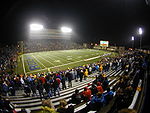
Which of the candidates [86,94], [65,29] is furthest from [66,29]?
[86,94]

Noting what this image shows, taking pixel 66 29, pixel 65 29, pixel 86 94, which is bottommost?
pixel 86 94

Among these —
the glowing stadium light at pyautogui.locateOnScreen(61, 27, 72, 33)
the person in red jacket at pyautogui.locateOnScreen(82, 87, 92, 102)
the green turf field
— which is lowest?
the green turf field

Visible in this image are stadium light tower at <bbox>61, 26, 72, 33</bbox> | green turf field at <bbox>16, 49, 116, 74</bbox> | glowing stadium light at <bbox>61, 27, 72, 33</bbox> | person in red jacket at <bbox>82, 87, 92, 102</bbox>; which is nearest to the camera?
person in red jacket at <bbox>82, 87, 92, 102</bbox>

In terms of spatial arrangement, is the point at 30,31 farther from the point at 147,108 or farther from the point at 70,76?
the point at 147,108

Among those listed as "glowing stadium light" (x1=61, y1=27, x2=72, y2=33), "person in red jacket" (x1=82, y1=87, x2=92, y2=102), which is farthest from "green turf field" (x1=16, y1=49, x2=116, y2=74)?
"glowing stadium light" (x1=61, y1=27, x2=72, y2=33)

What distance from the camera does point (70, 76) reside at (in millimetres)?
10680

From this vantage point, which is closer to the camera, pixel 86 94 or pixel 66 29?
pixel 86 94

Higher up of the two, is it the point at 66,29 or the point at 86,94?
the point at 66,29

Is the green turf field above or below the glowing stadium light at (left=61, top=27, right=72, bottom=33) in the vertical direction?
below

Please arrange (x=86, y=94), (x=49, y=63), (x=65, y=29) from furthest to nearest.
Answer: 1. (x=65, y=29)
2. (x=49, y=63)
3. (x=86, y=94)

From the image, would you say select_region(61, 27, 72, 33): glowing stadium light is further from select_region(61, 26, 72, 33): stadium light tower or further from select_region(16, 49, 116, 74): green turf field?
select_region(16, 49, 116, 74): green turf field

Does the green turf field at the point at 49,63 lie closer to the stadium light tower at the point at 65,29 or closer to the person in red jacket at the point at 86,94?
the person in red jacket at the point at 86,94

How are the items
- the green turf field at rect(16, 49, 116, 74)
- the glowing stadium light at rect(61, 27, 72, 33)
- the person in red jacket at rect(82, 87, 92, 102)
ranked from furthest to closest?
the glowing stadium light at rect(61, 27, 72, 33) → the green turf field at rect(16, 49, 116, 74) → the person in red jacket at rect(82, 87, 92, 102)

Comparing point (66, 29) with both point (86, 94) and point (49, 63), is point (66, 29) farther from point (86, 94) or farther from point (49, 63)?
point (86, 94)
